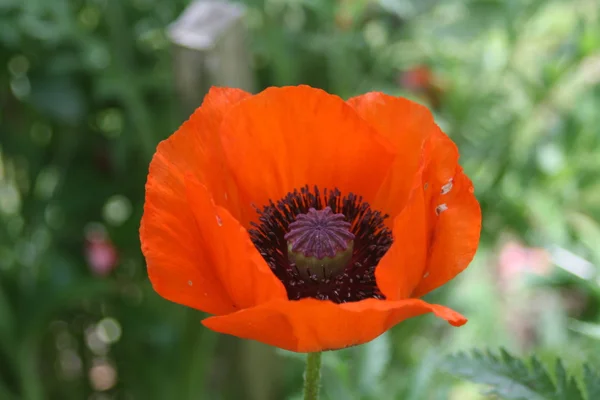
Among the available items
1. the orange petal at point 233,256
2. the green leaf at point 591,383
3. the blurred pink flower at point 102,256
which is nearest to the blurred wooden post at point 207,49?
the blurred pink flower at point 102,256

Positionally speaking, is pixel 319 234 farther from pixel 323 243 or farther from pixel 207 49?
pixel 207 49

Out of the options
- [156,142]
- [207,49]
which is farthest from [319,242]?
[156,142]

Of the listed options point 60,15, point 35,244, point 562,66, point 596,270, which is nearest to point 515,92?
point 562,66

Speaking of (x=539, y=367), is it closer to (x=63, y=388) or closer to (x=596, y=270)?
(x=596, y=270)

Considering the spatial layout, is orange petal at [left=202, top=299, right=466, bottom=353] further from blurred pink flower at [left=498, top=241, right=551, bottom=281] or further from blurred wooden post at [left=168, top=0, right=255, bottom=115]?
blurred pink flower at [left=498, top=241, right=551, bottom=281]

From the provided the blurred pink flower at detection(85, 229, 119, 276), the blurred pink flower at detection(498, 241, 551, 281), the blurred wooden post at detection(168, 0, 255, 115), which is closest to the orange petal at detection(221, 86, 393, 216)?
the blurred wooden post at detection(168, 0, 255, 115)
